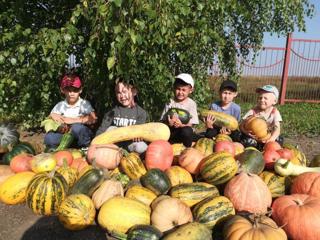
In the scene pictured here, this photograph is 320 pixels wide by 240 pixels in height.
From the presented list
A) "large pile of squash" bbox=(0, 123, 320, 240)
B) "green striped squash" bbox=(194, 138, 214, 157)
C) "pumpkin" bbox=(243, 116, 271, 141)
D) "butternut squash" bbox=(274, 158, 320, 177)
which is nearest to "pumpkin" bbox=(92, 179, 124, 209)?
"large pile of squash" bbox=(0, 123, 320, 240)

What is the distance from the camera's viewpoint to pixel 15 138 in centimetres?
505

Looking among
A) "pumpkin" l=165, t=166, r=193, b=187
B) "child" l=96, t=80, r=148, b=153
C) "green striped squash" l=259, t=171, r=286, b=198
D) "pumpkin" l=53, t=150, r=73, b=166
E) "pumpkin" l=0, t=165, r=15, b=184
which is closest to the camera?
"green striped squash" l=259, t=171, r=286, b=198

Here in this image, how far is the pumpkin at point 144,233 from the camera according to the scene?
2.64 meters

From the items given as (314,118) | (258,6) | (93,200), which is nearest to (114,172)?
(93,200)

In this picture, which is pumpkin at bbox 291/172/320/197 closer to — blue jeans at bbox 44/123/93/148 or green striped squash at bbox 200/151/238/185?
green striped squash at bbox 200/151/238/185

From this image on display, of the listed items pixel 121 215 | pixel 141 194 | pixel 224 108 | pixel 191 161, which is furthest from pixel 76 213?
pixel 224 108

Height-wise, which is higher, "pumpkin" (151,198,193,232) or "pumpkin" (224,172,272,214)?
"pumpkin" (224,172,272,214)

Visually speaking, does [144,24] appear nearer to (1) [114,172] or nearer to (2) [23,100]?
(1) [114,172]

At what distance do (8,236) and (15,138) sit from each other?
235 cm

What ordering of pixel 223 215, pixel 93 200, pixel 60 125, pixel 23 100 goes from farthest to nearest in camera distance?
pixel 23 100 → pixel 60 125 → pixel 93 200 → pixel 223 215

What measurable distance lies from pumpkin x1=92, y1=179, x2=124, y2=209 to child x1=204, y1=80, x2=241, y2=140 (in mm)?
2148

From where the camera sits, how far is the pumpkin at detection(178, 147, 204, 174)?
12.0 ft

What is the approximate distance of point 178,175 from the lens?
354cm

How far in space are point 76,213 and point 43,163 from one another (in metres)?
1.02
